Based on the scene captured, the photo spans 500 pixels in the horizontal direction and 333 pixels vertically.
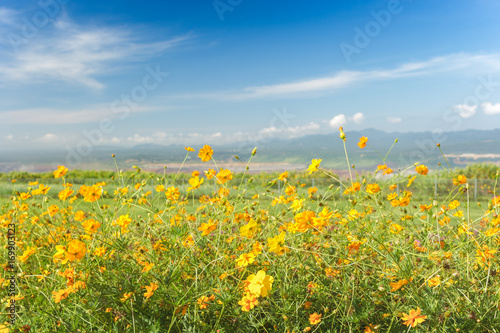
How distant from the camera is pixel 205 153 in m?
2.70

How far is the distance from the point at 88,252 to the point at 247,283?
3.24 feet

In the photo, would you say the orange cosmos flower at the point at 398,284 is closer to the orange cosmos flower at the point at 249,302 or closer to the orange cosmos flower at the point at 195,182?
the orange cosmos flower at the point at 249,302

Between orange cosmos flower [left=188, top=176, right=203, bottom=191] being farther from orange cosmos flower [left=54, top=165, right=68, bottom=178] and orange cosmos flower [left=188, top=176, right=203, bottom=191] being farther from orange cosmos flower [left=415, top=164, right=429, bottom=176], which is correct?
orange cosmos flower [left=415, top=164, right=429, bottom=176]

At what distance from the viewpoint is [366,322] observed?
6.41 feet

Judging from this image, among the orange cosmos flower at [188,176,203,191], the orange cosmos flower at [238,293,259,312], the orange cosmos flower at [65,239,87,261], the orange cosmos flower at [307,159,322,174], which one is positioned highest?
the orange cosmos flower at [307,159,322,174]

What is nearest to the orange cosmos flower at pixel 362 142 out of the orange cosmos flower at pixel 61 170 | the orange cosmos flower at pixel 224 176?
the orange cosmos flower at pixel 224 176

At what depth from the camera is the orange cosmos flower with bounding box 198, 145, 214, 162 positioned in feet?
8.76

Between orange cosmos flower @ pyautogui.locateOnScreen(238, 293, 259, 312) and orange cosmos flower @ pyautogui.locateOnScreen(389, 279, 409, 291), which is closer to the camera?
orange cosmos flower @ pyautogui.locateOnScreen(238, 293, 259, 312)

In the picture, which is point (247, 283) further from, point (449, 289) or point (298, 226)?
point (449, 289)

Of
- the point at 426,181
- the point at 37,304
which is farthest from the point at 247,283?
the point at 426,181

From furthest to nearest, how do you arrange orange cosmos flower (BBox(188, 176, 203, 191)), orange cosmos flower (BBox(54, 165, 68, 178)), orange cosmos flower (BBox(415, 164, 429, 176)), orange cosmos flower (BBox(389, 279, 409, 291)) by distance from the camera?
orange cosmos flower (BBox(54, 165, 68, 178)), orange cosmos flower (BBox(415, 164, 429, 176)), orange cosmos flower (BBox(188, 176, 203, 191)), orange cosmos flower (BBox(389, 279, 409, 291))

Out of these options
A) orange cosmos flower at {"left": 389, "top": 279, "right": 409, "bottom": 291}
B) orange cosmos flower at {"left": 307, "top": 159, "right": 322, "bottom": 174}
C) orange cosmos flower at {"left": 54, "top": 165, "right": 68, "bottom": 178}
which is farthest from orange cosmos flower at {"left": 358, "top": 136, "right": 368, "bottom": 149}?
orange cosmos flower at {"left": 54, "top": 165, "right": 68, "bottom": 178}

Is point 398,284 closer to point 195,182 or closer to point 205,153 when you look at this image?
point 195,182

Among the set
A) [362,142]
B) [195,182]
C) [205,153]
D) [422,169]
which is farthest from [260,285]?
[422,169]
